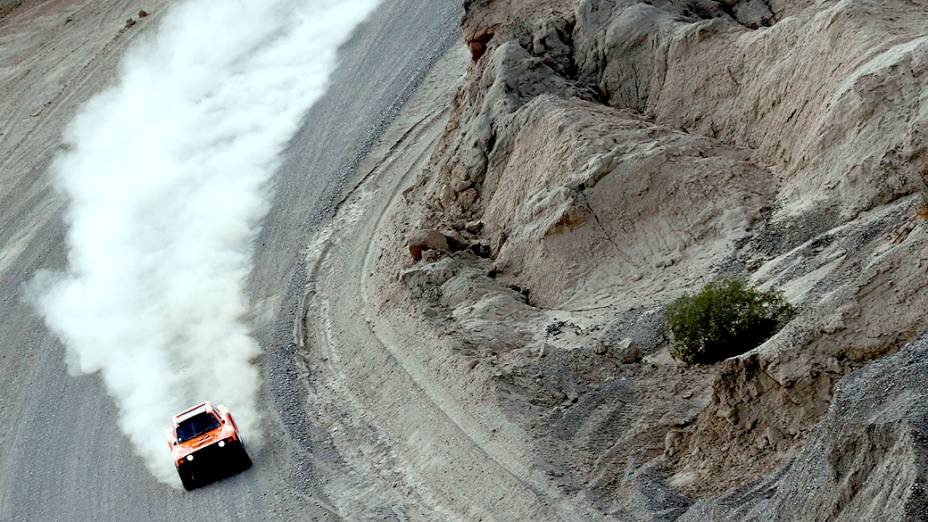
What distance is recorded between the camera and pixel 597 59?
24938mm

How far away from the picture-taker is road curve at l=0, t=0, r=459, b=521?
21141 millimetres

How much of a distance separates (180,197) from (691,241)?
1867 centimetres

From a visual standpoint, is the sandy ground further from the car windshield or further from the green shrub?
the green shrub

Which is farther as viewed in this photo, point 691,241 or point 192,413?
point 192,413

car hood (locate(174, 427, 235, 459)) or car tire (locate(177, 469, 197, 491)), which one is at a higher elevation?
car hood (locate(174, 427, 235, 459))

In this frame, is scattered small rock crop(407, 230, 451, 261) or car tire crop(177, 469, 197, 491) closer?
car tire crop(177, 469, 197, 491)

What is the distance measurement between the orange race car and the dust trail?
1.06 metres

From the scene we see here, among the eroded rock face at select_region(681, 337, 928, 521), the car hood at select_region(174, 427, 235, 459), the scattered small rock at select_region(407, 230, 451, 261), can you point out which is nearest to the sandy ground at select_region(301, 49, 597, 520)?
the scattered small rock at select_region(407, 230, 451, 261)

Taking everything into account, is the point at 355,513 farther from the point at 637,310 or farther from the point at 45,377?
the point at 45,377

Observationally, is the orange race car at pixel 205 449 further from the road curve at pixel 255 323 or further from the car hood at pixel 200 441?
the road curve at pixel 255 323

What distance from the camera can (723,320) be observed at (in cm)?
1708

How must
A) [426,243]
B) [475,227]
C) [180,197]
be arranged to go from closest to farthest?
[426,243] → [475,227] → [180,197]

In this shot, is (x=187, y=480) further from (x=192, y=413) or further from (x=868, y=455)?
(x=868, y=455)

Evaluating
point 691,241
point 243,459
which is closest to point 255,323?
point 243,459
